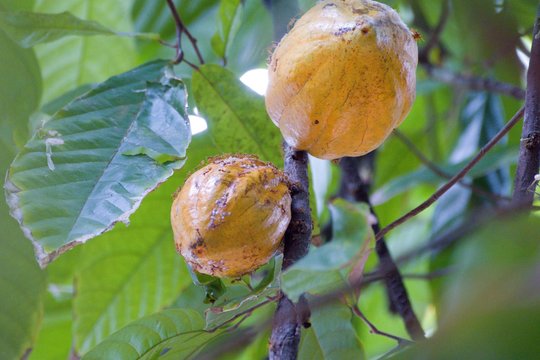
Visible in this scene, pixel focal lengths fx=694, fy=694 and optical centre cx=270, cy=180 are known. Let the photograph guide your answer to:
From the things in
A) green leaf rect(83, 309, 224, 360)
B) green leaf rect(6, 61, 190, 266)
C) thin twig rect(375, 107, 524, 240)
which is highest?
green leaf rect(6, 61, 190, 266)

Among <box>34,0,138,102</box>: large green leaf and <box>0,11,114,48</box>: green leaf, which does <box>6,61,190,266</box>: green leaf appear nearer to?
<box>0,11,114,48</box>: green leaf

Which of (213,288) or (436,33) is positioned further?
(436,33)

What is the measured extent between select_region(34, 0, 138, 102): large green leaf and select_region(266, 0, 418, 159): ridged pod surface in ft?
2.91

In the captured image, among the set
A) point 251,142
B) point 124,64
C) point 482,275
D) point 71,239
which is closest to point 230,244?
point 71,239

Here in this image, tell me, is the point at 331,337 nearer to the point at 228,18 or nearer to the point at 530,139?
the point at 530,139

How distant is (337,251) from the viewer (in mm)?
607

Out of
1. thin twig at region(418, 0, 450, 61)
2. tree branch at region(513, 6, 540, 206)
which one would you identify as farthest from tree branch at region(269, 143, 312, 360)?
thin twig at region(418, 0, 450, 61)

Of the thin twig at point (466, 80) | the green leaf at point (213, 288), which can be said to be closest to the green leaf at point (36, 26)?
the green leaf at point (213, 288)

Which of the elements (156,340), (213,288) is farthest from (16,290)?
(213,288)

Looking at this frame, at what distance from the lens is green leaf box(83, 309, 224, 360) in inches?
37.8

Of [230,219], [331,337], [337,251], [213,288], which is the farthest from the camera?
[331,337]

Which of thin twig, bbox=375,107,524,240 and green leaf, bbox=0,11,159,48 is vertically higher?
green leaf, bbox=0,11,159,48

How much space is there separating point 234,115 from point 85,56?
2.14 feet

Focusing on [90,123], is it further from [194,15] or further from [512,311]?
[512,311]
